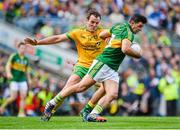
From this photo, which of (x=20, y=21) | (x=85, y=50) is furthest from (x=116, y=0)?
(x=85, y=50)

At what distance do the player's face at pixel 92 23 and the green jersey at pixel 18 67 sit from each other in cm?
612

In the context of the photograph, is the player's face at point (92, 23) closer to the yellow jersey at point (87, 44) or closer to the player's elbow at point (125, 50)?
the yellow jersey at point (87, 44)

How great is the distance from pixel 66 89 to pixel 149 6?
14.1 meters

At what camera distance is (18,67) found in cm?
2352

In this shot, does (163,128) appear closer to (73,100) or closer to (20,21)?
(73,100)

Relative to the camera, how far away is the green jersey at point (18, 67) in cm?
2344

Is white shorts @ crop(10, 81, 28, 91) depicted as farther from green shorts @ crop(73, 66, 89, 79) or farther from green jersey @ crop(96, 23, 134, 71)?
green jersey @ crop(96, 23, 134, 71)

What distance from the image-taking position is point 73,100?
86.9 feet

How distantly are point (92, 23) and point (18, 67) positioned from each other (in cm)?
648

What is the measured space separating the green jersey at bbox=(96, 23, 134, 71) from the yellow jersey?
1.08m

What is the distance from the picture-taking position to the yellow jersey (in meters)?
17.8

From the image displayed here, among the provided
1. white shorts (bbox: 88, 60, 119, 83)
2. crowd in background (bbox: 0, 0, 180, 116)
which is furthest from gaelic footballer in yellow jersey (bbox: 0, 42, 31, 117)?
white shorts (bbox: 88, 60, 119, 83)

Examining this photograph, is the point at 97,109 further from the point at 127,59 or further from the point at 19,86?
the point at 127,59

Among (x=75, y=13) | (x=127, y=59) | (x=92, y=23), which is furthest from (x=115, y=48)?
(x=75, y=13)
